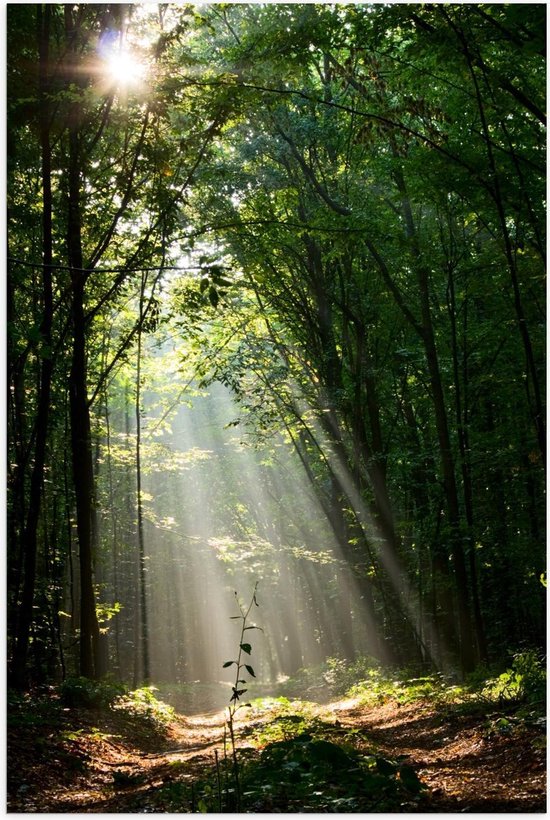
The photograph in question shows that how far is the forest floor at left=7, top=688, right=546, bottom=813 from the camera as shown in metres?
3.39

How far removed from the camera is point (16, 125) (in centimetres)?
699

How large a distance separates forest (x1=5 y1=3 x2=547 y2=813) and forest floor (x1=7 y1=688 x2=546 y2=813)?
0.11 ft

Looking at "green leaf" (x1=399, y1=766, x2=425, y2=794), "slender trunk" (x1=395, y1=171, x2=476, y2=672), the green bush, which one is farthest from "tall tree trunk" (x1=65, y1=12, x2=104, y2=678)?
"green leaf" (x1=399, y1=766, x2=425, y2=794)

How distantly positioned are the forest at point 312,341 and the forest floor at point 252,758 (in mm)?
34

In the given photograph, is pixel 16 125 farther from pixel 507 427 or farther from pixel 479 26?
pixel 507 427

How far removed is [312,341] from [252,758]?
29.4 ft

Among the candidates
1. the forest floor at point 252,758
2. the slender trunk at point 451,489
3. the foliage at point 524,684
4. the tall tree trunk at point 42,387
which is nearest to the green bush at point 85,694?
the forest floor at point 252,758

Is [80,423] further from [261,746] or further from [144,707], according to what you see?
[261,746]

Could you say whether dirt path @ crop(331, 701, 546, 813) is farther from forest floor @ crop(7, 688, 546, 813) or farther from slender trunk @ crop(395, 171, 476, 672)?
slender trunk @ crop(395, 171, 476, 672)

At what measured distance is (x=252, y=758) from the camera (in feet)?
16.2

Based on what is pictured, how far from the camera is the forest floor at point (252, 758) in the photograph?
134 inches

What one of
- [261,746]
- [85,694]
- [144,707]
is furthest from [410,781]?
[144,707]

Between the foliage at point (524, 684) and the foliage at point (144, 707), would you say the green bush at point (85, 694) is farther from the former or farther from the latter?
the foliage at point (524, 684)

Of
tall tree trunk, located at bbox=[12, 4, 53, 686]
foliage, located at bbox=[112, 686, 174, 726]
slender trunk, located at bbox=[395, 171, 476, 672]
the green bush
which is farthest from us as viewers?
slender trunk, located at bbox=[395, 171, 476, 672]
